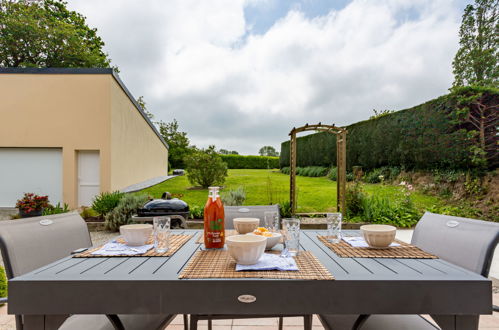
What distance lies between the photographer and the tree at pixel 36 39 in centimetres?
1388

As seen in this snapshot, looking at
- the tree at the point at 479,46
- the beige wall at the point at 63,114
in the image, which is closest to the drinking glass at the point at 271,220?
the beige wall at the point at 63,114

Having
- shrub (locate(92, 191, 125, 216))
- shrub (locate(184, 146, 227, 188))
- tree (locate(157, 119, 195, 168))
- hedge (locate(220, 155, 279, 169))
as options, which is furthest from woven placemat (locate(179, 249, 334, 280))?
hedge (locate(220, 155, 279, 169))

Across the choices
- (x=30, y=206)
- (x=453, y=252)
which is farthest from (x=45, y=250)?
(x=30, y=206)

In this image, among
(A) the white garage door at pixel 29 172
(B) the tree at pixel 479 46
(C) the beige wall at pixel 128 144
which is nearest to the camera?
(A) the white garage door at pixel 29 172

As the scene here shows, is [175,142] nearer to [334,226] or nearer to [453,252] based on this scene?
[334,226]

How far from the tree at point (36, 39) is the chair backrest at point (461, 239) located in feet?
59.2

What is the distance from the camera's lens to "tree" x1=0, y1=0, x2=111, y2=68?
13883 millimetres

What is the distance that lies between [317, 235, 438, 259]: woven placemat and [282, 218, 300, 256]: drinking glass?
0.20 meters

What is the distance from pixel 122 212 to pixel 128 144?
190 inches

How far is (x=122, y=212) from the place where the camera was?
5.38 metres

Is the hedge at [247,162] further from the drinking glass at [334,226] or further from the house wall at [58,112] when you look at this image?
the drinking glass at [334,226]

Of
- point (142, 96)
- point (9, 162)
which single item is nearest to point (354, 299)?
point (9, 162)

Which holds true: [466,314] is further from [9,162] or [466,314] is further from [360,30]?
[9,162]

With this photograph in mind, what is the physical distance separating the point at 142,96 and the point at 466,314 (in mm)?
24003
